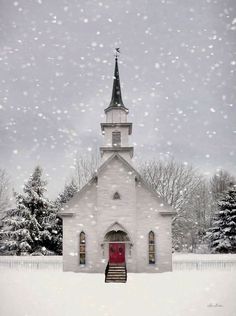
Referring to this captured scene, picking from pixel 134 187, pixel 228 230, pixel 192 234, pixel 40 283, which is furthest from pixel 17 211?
pixel 192 234

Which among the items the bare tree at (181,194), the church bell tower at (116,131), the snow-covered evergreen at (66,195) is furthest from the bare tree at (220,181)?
the church bell tower at (116,131)

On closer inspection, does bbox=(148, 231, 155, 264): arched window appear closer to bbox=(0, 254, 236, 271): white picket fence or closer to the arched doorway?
the arched doorway

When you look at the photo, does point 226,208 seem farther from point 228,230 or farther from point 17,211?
point 17,211

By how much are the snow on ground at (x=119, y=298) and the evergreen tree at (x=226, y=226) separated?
13.5 m

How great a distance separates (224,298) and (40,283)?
A: 30.2ft

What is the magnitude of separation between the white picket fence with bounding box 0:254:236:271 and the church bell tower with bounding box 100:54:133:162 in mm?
8356

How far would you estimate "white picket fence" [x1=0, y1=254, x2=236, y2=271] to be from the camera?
26.2m

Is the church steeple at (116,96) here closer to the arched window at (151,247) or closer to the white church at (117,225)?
the white church at (117,225)

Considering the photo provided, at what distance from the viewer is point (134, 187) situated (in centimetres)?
2505

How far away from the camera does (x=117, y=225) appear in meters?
24.2

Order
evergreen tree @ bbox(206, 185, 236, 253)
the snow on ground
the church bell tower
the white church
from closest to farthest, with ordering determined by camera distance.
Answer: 1. the snow on ground
2. the white church
3. the church bell tower
4. evergreen tree @ bbox(206, 185, 236, 253)

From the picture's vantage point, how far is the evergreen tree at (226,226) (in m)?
32.1

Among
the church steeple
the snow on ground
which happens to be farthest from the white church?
the church steeple

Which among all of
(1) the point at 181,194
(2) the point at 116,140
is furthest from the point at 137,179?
(1) the point at 181,194
